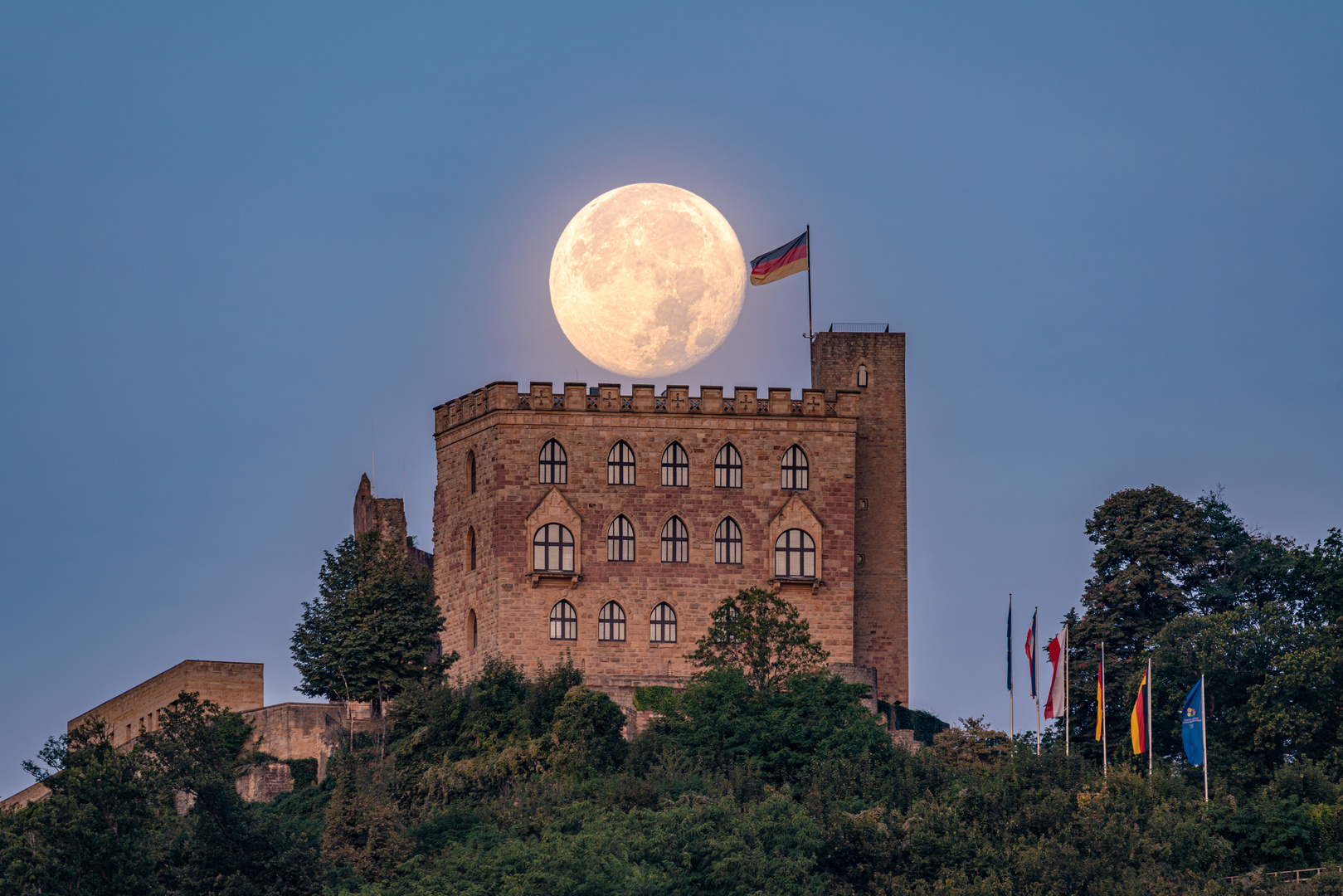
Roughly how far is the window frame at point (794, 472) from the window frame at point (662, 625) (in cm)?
527

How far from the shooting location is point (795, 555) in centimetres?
7550

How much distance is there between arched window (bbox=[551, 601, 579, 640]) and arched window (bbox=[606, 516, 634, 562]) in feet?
6.47

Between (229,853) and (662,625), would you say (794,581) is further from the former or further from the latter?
(229,853)

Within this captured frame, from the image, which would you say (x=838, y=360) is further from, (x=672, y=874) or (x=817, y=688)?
(x=672, y=874)

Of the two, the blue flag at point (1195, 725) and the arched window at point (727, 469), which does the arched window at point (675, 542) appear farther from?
the blue flag at point (1195, 725)

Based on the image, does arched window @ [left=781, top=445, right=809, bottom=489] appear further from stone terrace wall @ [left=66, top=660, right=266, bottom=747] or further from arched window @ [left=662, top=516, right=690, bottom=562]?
stone terrace wall @ [left=66, top=660, right=266, bottom=747]

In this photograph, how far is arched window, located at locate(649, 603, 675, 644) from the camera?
74.4 meters

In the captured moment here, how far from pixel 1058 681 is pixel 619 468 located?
53.2 ft

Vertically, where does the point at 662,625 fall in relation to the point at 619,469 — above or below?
below

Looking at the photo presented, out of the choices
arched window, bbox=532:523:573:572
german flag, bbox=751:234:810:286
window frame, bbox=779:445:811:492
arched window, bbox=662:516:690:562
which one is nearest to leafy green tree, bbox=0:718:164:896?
arched window, bbox=532:523:573:572

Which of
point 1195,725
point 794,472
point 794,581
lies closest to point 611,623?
point 794,581

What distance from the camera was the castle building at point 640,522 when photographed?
7438 centimetres

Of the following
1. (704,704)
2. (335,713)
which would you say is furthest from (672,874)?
(335,713)

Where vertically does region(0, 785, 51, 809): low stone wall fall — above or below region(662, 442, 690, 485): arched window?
below
